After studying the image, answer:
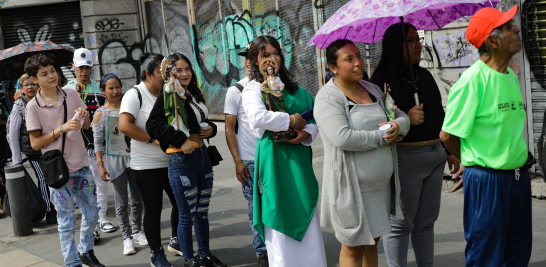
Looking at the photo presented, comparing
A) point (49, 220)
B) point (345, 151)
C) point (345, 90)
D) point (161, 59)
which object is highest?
point (161, 59)

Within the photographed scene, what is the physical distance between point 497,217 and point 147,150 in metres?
2.90

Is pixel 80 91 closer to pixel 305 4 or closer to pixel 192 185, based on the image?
pixel 192 185

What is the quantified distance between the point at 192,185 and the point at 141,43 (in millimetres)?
11729

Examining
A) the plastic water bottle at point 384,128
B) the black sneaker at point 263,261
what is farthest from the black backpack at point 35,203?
the plastic water bottle at point 384,128

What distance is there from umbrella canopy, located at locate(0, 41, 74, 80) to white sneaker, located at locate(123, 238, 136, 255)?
7.10ft

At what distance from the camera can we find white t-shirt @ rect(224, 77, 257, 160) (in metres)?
4.42

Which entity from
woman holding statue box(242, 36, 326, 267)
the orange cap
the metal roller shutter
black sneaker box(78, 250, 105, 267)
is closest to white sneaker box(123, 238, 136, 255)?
black sneaker box(78, 250, 105, 267)

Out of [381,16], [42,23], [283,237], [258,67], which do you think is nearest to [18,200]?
[258,67]

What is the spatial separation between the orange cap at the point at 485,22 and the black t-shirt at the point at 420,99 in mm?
693

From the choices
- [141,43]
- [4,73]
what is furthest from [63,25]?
[4,73]

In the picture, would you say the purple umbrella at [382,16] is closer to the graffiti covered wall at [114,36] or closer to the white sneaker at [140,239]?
the white sneaker at [140,239]

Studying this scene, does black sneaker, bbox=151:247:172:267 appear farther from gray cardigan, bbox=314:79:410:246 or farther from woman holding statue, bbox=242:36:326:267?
gray cardigan, bbox=314:79:410:246

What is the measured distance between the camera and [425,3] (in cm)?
336

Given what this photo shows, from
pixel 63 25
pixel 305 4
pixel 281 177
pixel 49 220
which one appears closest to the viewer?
pixel 281 177
